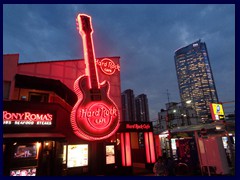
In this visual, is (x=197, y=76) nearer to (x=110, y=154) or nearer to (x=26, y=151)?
(x=110, y=154)

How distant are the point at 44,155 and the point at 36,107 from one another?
3436 mm

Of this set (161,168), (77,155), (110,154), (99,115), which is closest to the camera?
(161,168)

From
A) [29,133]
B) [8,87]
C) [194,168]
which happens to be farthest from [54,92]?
[194,168]

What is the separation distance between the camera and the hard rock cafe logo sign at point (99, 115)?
38.2 ft

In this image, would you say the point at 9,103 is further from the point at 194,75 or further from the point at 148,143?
the point at 194,75

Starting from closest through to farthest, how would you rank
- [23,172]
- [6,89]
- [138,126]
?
[23,172]
[6,89]
[138,126]

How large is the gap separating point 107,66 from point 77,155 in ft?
29.9

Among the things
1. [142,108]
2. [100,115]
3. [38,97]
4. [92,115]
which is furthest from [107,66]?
[142,108]

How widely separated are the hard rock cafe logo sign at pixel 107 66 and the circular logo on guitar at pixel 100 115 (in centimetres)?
638

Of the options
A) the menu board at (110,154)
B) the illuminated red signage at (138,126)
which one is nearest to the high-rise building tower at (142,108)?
the illuminated red signage at (138,126)

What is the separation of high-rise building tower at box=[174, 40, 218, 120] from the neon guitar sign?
15159 cm

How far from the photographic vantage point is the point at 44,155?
11430 millimetres

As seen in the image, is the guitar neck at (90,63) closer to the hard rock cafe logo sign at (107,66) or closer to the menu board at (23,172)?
the hard rock cafe logo sign at (107,66)

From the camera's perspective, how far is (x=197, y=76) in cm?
16200
